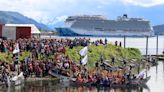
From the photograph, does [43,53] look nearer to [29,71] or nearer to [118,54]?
[29,71]

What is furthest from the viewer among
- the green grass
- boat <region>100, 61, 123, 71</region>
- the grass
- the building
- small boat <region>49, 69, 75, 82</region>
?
the building

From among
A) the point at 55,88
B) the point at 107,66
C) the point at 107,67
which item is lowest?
the point at 55,88

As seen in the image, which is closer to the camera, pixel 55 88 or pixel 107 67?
pixel 55 88

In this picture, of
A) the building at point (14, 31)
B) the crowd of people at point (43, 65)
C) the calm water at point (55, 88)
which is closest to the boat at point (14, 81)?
the crowd of people at point (43, 65)

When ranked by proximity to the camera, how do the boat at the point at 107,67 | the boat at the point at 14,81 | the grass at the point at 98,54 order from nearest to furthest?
the boat at the point at 14,81 → the grass at the point at 98,54 → the boat at the point at 107,67

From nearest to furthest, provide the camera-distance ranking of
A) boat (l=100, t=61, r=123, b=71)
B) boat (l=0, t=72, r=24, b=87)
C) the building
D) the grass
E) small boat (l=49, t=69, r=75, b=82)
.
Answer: boat (l=0, t=72, r=24, b=87), small boat (l=49, t=69, r=75, b=82), the grass, boat (l=100, t=61, r=123, b=71), the building

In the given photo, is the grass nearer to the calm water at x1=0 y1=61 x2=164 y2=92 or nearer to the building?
the calm water at x1=0 y1=61 x2=164 y2=92

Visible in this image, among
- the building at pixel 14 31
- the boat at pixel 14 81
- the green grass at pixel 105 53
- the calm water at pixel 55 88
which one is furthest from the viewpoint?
the building at pixel 14 31

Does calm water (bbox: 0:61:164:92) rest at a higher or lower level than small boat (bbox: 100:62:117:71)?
lower

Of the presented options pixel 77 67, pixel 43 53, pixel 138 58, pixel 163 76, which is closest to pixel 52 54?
pixel 43 53

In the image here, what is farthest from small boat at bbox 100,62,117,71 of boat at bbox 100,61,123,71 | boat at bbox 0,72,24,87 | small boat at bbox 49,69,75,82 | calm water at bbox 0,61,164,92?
boat at bbox 0,72,24,87

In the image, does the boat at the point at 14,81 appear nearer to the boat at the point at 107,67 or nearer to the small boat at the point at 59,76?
the small boat at the point at 59,76

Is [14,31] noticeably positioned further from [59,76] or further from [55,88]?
[55,88]

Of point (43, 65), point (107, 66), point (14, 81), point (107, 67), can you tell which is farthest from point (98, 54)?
point (14, 81)
